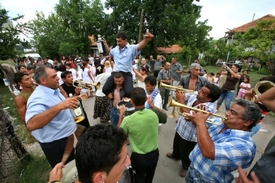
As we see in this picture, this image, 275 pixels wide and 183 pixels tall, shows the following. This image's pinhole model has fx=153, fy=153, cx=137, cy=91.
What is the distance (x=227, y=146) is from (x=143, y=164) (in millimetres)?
1135

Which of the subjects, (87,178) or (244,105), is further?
(244,105)

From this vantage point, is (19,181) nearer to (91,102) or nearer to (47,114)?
(47,114)

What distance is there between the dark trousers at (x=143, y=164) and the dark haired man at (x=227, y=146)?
0.56m

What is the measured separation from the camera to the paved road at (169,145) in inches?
123

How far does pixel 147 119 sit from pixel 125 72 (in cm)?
190

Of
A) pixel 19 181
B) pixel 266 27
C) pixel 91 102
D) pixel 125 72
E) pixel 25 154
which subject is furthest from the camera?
pixel 266 27

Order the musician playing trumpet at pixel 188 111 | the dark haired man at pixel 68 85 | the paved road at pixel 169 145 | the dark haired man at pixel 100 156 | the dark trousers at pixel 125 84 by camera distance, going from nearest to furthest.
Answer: the dark haired man at pixel 100 156, the musician playing trumpet at pixel 188 111, the paved road at pixel 169 145, the dark trousers at pixel 125 84, the dark haired man at pixel 68 85

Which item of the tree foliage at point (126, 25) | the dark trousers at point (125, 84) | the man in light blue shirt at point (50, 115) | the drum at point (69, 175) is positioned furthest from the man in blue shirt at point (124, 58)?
the tree foliage at point (126, 25)

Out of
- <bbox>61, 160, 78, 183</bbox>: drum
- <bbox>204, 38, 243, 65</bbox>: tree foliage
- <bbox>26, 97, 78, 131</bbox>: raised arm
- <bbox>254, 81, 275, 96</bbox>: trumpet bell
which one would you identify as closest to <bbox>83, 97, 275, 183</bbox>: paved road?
<bbox>254, 81, 275, 96</bbox>: trumpet bell

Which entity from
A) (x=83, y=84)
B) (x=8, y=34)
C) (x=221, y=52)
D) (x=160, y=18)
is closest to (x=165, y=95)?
(x=83, y=84)

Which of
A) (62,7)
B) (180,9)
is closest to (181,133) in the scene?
(180,9)

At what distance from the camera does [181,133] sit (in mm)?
2893

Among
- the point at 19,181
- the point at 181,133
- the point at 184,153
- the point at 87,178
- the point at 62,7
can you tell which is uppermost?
the point at 62,7

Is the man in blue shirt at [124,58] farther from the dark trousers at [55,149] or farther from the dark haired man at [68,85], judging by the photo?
the dark trousers at [55,149]
